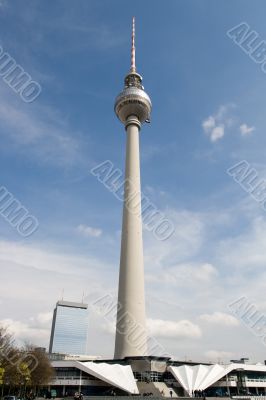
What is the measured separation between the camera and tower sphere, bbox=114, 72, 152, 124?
91375mm

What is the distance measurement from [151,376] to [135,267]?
68.2ft

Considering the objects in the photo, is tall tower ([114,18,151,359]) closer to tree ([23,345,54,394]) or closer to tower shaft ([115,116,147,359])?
tower shaft ([115,116,147,359])

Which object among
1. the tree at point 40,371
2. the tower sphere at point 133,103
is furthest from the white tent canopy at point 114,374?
the tower sphere at point 133,103

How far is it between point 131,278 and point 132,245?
22.7 feet

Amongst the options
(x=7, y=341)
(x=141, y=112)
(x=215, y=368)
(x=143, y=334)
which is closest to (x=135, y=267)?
(x=143, y=334)

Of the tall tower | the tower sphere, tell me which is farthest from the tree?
the tower sphere

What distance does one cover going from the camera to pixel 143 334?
69125mm

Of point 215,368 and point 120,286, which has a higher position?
point 120,286

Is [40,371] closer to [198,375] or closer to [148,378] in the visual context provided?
[148,378]

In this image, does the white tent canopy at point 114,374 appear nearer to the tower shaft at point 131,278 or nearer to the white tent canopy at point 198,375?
the white tent canopy at point 198,375

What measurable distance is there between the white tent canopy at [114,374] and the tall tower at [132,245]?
1172cm

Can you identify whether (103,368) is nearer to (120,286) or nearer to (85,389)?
(85,389)

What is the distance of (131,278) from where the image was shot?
71.9 metres

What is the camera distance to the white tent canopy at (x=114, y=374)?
50.9m
